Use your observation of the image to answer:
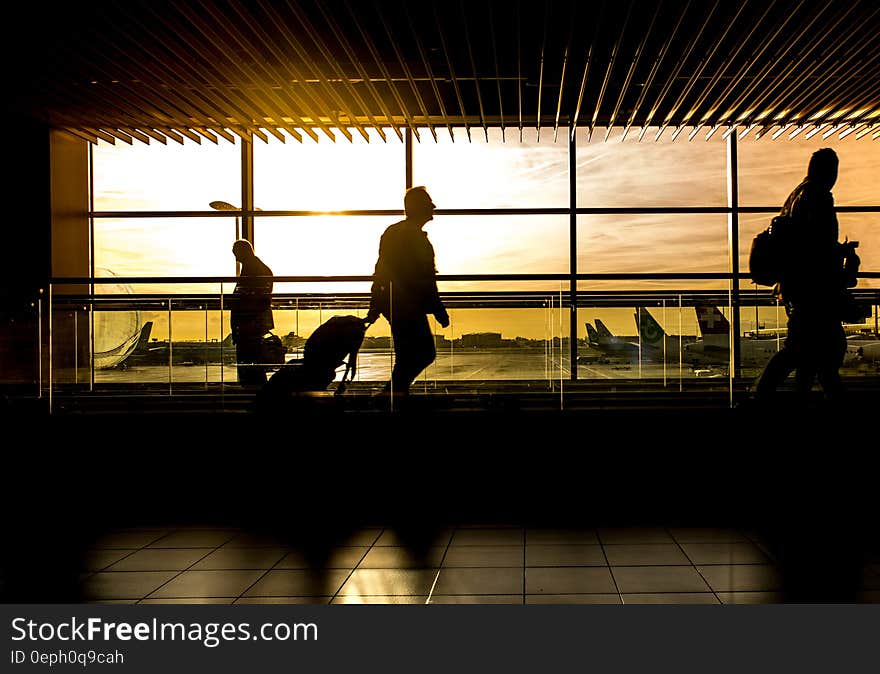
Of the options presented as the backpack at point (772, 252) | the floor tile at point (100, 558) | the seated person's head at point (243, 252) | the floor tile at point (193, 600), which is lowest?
the floor tile at point (100, 558)

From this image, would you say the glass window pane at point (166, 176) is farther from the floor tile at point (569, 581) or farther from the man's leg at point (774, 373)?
the floor tile at point (569, 581)

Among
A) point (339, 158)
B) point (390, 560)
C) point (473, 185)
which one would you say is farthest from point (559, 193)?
point (390, 560)

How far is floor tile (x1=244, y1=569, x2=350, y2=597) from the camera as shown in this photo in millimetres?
3236

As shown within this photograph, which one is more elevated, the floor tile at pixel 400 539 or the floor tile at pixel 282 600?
the floor tile at pixel 282 600

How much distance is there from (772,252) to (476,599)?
10.1 ft

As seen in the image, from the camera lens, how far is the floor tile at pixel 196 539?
4090 millimetres

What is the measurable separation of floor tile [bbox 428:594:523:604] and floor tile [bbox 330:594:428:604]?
0.06 m

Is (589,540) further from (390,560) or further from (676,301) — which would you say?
(676,301)

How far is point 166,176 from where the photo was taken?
9.88 m

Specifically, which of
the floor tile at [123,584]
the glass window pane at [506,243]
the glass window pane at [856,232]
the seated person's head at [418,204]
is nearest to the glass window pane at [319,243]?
the glass window pane at [506,243]

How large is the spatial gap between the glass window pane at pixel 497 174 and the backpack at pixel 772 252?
4.84 m
